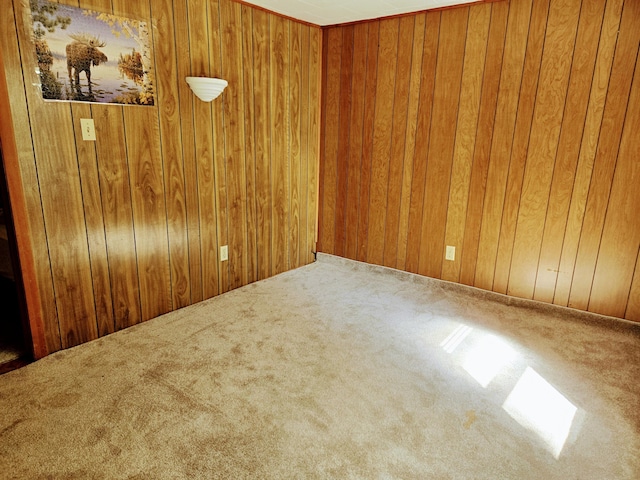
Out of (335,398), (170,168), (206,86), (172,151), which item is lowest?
(335,398)

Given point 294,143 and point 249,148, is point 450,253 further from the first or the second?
point 249,148

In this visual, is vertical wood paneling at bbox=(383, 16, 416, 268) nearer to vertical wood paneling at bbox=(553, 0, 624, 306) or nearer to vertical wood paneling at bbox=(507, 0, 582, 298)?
vertical wood paneling at bbox=(507, 0, 582, 298)

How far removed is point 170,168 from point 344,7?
5.45ft

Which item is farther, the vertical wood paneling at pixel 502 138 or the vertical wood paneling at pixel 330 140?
the vertical wood paneling at pixel 330 140

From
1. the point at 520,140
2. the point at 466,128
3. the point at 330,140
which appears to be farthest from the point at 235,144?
the point at 520,140

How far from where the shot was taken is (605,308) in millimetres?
2668

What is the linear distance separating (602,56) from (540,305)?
1.62m

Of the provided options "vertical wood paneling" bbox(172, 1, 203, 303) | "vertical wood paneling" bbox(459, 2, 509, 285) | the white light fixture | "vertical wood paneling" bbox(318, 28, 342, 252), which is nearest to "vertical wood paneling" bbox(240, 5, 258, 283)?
the white light fixture

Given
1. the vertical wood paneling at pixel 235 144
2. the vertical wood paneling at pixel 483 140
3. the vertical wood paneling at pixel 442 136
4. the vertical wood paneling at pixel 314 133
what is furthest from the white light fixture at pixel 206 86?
the vertical wood paneling at pixel 483 140

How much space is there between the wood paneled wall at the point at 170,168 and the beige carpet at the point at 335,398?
11.6 inches

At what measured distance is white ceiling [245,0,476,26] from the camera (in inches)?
109

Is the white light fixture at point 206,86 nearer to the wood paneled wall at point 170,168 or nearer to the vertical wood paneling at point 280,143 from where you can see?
the wood paneled wall at point 170,168

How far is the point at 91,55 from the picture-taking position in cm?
214

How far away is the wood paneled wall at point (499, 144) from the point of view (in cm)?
248
